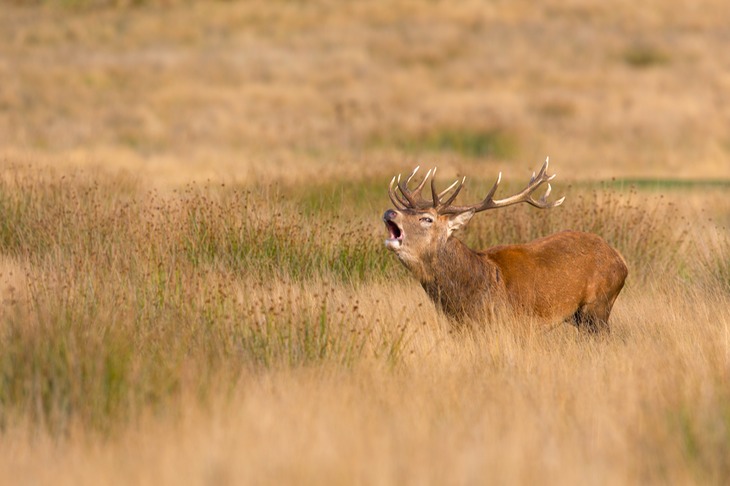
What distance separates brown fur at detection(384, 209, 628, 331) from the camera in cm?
832

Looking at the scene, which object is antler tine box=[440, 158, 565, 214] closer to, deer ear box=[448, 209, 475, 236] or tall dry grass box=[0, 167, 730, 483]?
deer ear box=[448, 209, 475, 236]

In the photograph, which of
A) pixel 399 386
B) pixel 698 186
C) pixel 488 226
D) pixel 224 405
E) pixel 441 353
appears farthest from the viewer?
pixel 698 186

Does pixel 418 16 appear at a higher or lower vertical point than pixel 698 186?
higher

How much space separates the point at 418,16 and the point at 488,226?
35556 mm

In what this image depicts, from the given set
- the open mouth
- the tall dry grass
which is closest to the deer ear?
the open mouth

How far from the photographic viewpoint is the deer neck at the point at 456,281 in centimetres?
835

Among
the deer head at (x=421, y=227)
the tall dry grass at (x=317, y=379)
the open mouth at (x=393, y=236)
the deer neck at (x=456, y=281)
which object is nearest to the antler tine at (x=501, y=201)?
the deer head at (x=421, y=227)

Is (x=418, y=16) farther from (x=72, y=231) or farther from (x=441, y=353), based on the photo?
(x=441, y=353)

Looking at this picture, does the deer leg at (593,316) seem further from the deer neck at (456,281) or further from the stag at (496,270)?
the deer neck at (456,281)

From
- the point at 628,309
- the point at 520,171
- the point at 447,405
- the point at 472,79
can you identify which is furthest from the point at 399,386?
the point at 472,79

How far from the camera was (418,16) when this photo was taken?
46312 millimetres

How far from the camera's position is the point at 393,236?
832 centimetres

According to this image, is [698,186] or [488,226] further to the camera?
[698,186]

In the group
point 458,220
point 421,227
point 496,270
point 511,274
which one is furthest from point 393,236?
point 511,274
